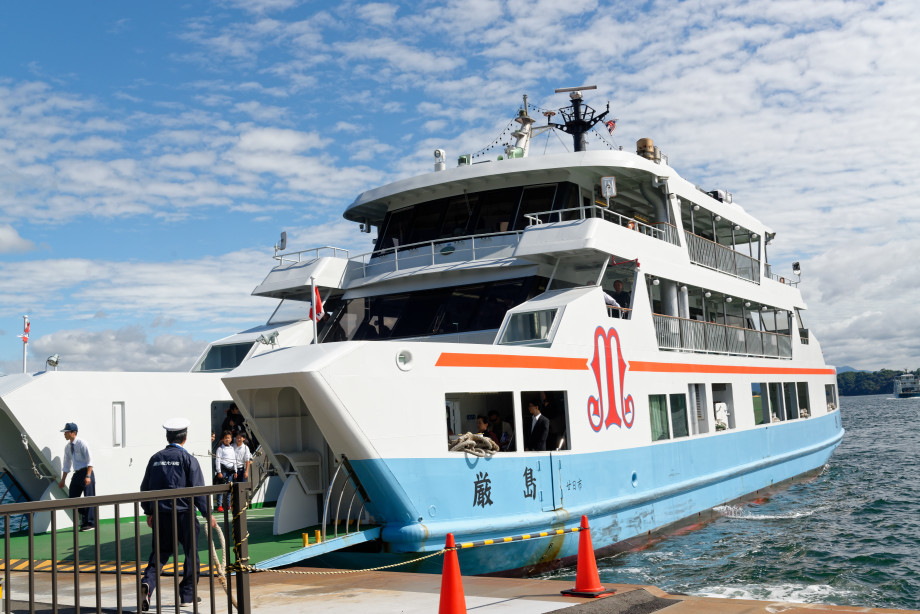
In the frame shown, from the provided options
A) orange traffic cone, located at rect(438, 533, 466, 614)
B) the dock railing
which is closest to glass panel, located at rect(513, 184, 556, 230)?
the dock railing

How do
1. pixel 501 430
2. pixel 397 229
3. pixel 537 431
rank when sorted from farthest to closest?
pixel 397 229
pixel 501 430
pixel 537 431

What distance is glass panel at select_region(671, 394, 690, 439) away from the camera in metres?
13.9

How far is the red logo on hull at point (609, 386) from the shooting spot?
11.5 metres

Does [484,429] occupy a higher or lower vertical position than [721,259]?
lower

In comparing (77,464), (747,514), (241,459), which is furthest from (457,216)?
(747,514)

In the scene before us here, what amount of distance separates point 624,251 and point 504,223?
2.39 metres

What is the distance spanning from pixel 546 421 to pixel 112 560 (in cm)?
556

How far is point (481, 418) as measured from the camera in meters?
10.5

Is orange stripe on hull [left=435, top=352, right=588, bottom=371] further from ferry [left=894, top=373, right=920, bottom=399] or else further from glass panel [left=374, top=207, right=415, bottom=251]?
ferry [left=894, top=373, right=920, bottom=399]

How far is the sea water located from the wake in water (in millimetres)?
19

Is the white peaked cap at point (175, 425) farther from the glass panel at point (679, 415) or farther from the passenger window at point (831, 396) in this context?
the passenger window at point (831, 396)

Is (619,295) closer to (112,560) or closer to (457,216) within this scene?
(457,216)

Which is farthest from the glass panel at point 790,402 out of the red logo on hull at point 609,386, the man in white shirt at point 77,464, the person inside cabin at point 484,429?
the man in white shirt at point 77,464

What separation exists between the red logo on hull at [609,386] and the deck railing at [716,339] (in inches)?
72.3
